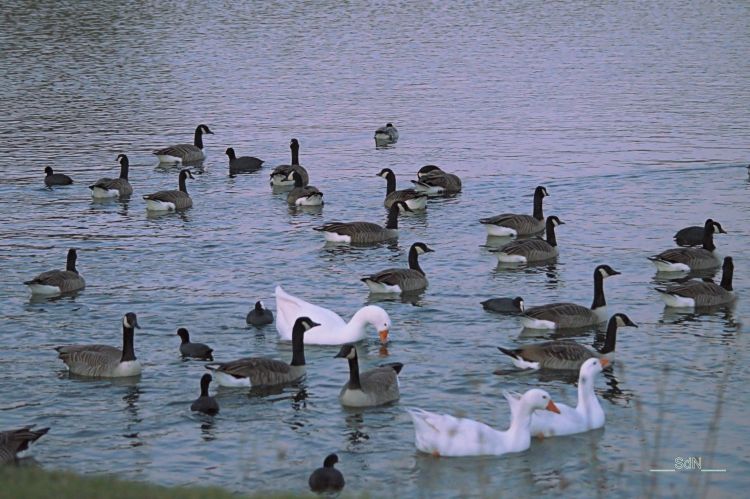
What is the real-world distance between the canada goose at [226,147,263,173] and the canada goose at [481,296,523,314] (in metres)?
13.8

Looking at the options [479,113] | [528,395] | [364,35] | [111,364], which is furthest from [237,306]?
[364,35]

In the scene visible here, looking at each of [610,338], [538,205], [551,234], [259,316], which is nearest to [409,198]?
[538,205]

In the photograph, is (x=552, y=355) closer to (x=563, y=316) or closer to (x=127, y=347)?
(x=563, y=316)

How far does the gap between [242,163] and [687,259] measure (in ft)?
45.0

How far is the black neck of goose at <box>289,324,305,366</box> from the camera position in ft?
59.6

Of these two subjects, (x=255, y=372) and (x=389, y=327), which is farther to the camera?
(x=389, y=327)

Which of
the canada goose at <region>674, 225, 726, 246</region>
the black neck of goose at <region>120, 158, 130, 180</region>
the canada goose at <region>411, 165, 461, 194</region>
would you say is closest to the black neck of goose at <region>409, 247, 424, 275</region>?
the canada goose at <region>674, 225, 726, 246</region>

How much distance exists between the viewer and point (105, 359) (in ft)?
59.2

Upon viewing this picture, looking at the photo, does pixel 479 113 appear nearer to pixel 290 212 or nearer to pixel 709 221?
pixel 290 212

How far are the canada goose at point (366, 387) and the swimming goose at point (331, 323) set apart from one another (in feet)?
7.73

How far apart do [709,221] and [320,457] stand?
1143 centimetres

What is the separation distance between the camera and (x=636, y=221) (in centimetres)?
2727

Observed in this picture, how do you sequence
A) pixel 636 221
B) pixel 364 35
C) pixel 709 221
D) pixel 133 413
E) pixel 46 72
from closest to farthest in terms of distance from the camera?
pixel 133 413
pixel 709 221
pixel 636 221
pixel 46 72
pixel 364 35

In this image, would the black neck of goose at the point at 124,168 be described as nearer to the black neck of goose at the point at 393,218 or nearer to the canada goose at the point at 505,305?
the black neck of goose at the point at 393,218
